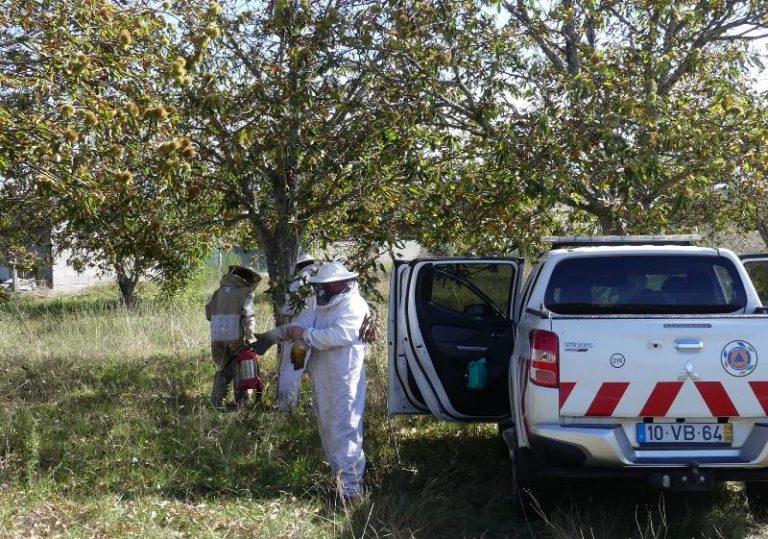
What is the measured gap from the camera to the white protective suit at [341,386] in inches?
238

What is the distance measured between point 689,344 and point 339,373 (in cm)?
244

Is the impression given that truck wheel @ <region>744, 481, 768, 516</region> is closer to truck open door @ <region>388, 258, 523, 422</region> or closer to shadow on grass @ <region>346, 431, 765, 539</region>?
shadow on grass @ <region>346, 431, 765, 539</region>

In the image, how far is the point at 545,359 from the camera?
16.1ft

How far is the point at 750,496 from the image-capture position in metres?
5.79

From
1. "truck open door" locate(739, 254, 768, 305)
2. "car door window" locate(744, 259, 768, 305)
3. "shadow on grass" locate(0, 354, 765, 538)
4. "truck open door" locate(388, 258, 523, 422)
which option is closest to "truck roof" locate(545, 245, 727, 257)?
"truck open door" locate(739, 254, 768, 305)

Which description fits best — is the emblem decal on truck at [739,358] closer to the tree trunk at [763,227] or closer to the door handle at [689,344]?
the door handle at [689,344]

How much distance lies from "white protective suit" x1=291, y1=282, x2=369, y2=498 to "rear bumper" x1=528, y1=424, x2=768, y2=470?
166 centimetres

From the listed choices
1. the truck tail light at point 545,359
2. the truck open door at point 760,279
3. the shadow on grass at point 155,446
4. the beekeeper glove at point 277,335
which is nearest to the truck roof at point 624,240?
the truck open door at point 760,279

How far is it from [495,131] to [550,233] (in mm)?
1872

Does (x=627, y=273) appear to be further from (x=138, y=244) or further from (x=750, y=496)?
(x=138, y=244)

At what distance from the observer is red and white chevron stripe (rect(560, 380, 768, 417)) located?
4.82 metres

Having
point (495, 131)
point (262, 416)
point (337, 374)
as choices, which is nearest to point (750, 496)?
point (337, 374)

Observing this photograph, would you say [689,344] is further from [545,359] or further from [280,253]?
[280,253]

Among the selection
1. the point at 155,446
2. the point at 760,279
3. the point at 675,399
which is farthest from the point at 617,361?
the point at 760,279
